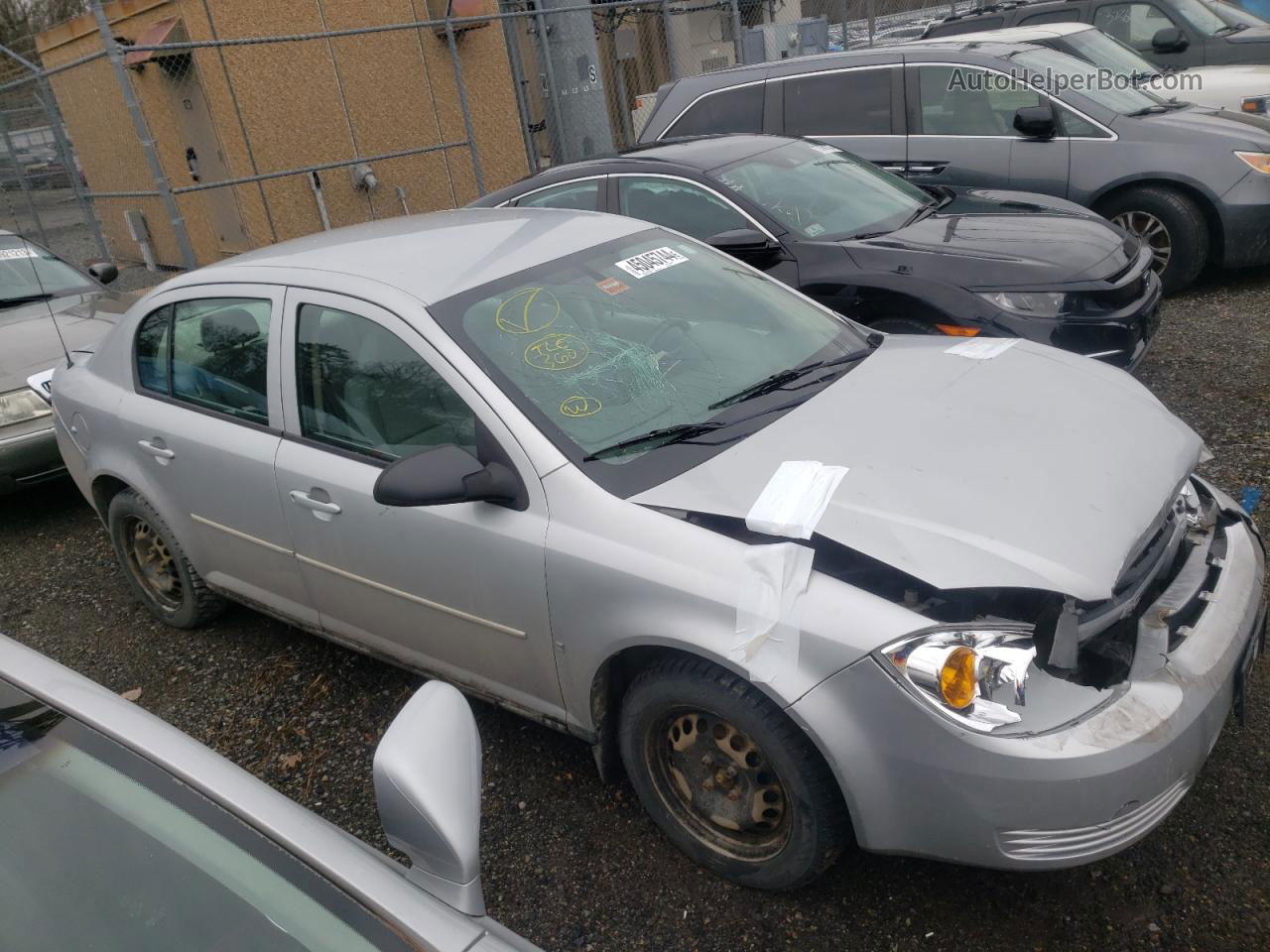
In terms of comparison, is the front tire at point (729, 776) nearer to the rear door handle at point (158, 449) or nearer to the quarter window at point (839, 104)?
the rear door handle at point (158, 449)

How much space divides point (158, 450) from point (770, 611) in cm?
266

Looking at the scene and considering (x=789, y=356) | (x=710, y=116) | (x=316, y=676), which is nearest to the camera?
(x=789, y=356)

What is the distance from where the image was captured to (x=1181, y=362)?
18.8 ft

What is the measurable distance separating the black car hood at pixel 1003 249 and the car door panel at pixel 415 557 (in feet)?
9.34

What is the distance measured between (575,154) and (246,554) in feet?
17.1

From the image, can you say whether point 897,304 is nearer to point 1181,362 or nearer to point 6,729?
point 1181,362

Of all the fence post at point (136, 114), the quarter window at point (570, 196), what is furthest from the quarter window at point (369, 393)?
the fence post at point (136, 114)

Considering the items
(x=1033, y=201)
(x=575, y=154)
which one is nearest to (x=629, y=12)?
(x=575, y=154)

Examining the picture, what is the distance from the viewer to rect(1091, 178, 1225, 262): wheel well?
674cm

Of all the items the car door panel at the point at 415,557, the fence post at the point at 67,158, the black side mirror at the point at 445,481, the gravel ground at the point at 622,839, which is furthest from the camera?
the fence post at the point at 67,158

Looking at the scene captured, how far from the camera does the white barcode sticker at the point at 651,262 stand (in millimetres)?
A: 3455

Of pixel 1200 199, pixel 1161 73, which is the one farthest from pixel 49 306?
pixel 1161 73

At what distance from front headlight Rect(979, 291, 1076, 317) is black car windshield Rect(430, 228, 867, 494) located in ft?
4.77

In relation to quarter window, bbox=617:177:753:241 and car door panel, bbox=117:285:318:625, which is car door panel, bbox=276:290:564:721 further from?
quarter window, bbox=617:177:753:241
